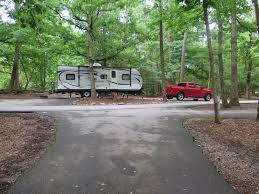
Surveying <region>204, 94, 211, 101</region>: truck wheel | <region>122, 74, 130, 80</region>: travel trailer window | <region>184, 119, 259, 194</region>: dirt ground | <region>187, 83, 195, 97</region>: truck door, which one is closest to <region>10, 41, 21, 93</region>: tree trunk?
<region>122, 74, 130, 80</region>: travel trailer window

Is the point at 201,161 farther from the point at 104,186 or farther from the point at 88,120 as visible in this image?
the point at 88,120

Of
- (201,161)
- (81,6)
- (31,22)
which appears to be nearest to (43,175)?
(201,161)

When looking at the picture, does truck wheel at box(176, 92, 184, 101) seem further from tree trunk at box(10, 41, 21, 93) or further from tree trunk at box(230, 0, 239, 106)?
tree trunk at box(10, 41, 21, 93)

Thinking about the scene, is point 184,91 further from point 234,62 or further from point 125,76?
point 234,62

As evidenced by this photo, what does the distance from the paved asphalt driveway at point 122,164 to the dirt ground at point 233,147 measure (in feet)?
0.88

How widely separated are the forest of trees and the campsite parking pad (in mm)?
3505

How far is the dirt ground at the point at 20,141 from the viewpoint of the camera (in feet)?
23.0

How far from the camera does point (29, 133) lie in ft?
34.1

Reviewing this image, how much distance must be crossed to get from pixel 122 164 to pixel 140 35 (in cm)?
1868

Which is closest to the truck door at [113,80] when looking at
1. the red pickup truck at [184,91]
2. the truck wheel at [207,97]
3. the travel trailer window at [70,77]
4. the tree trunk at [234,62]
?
the travel trailer window at [70,77]

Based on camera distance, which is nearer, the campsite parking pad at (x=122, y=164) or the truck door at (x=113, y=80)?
the campsite parking pad at (x=122, y=164)

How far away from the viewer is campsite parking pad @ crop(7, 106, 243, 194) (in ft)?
20.1

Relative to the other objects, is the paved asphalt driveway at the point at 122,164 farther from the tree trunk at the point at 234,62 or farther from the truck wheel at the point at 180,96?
the truck wheel at the point at 180,96

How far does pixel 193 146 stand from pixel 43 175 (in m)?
4.11
